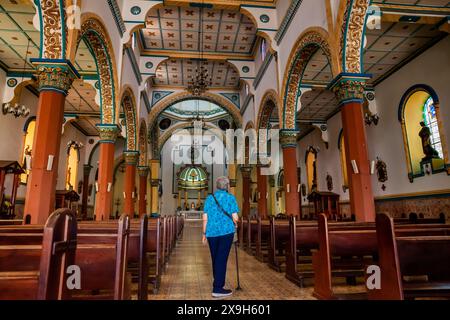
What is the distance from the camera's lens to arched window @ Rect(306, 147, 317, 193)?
21.3 metres

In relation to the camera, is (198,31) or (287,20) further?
(198,31)

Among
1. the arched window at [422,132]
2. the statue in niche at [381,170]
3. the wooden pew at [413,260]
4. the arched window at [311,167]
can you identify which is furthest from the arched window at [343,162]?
the wooden pew at [413,260]

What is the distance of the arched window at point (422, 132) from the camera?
36.5 feet

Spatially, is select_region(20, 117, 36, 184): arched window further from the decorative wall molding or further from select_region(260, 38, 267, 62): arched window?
the decorative wall molding

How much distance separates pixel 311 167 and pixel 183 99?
11053mm

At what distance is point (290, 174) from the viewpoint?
37.8ft

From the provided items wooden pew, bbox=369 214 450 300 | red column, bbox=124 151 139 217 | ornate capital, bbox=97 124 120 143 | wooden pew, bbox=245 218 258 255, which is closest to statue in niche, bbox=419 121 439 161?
wooden pew, bbox=245 218 258 255

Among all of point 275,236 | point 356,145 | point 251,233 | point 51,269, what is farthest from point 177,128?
point 51,269

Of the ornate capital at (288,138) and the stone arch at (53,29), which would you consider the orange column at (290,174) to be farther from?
the stone arch at (53,29)

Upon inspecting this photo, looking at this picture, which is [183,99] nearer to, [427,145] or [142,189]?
[142,189]

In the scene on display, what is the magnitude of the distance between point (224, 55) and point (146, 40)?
4.47 m

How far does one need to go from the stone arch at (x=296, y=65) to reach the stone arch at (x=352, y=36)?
66cm
